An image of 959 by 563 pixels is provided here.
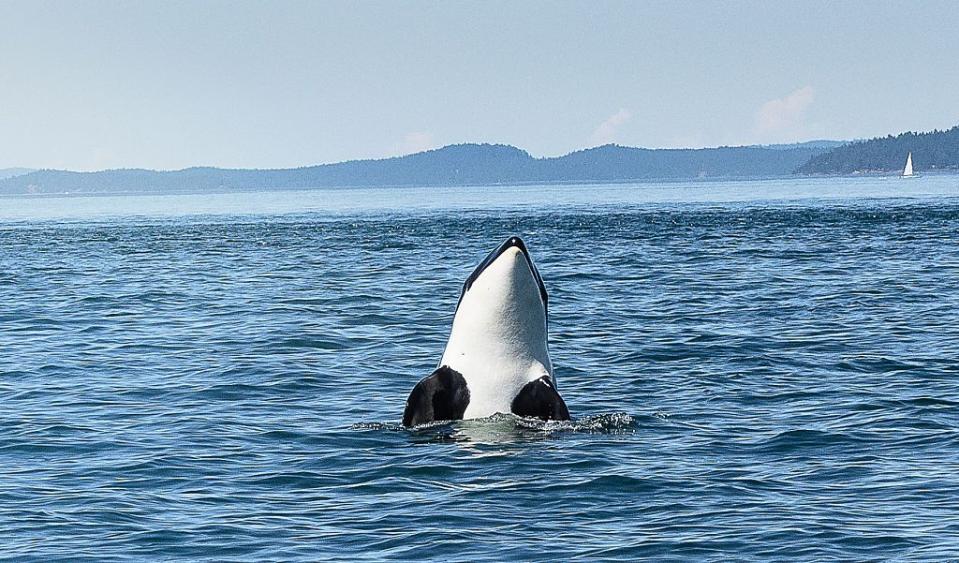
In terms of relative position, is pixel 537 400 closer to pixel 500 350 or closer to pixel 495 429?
pixel 495 429

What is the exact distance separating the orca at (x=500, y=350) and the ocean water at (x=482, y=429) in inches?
9.8

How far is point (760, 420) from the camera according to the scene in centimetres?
1538

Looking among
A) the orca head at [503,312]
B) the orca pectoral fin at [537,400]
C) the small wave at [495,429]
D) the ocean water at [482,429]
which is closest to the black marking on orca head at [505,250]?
the orca head at [503,312]

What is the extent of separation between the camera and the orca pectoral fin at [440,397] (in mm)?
13938

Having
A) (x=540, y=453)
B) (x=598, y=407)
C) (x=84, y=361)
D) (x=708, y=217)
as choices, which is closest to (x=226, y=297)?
(x=84, y=361)

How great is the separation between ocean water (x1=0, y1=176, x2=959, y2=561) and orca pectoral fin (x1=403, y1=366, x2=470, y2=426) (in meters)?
0.17

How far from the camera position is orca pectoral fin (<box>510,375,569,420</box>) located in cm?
1374

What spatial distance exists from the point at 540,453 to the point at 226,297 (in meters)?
21.8

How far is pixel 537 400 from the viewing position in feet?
45.2

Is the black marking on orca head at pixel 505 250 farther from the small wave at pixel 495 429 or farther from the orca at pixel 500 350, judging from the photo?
the small wave at pixel 495 429

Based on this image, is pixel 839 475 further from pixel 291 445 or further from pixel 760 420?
pixel 291 445

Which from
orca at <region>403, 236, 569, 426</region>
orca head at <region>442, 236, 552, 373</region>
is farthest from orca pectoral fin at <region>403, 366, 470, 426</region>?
orca head at <region>442, 236, 552, 373</region>

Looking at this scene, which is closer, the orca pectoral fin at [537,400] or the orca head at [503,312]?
the orca head at [503,312]

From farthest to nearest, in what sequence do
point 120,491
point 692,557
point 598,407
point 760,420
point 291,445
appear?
point 598,407 → point 760,420 → point 291,445 → point 120,491 → point 692,557
